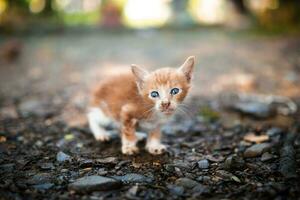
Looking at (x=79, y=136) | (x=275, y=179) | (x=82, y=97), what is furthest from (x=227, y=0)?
(x=275, y=179)

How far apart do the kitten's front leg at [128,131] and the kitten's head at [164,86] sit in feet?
0.90

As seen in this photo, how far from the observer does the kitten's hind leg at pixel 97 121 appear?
4650 mm

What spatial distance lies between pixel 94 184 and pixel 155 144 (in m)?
1.15

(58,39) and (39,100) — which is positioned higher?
(58,39)

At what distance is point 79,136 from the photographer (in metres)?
4.80

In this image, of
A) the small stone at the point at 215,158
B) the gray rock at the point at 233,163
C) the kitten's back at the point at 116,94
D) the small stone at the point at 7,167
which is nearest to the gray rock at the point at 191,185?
the gray rock at the point at 233,163

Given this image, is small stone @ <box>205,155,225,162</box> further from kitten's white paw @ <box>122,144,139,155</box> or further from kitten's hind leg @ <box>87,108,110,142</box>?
kitten's hind leg @ <box>87,108,110,142</box>

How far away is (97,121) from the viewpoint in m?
4.75

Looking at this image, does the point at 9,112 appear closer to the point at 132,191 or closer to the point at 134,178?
the point at 134,178

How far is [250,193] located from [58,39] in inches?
311

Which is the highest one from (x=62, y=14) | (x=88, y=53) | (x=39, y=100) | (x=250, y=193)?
(x=62, y=14)

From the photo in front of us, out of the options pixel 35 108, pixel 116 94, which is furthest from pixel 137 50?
pixel 116 94

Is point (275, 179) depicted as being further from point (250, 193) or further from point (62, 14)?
point (62, 14)

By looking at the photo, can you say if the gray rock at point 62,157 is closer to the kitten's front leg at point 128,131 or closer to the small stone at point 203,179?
the kitten's front leg at point 128,131
